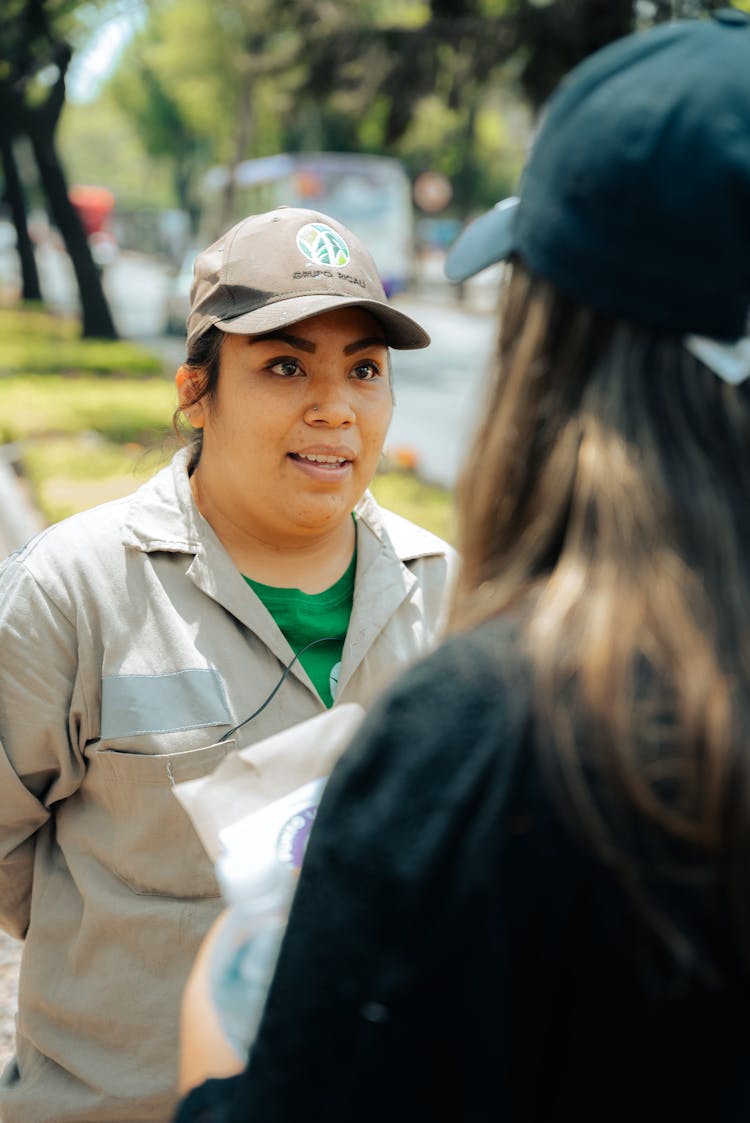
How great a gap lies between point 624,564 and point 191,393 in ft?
5.17

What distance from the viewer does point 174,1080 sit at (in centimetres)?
200

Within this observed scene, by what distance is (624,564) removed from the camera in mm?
942

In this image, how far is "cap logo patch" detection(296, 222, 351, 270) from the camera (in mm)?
2225

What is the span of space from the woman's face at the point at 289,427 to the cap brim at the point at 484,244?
96 centimetres

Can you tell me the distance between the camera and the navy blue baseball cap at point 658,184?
943 millimetres

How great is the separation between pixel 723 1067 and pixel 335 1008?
0.95 feet

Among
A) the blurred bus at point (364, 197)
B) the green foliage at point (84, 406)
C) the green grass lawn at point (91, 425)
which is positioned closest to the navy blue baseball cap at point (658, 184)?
the green grass lawn at point (91, 425)

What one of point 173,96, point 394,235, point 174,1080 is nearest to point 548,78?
point 174,1080

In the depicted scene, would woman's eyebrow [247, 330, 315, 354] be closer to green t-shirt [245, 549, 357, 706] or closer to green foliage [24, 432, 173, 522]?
green t-shirt [245, 549, 357, 706]

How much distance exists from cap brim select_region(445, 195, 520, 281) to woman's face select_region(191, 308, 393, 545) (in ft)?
3.16

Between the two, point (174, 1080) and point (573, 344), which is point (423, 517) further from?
point (573, 344)

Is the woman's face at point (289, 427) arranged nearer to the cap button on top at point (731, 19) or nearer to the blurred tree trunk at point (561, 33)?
the cap button on top at point (731, 19)

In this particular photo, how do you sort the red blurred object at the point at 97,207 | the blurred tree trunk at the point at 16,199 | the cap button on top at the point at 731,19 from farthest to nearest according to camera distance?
1. the red blurred object at the point at 97,207
2. the blurred tree trunk at the point at 16,199
3. the cap button on top at the point at 731,19

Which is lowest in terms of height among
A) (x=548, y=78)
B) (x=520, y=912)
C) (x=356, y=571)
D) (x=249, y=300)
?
(x=356, y=571)
